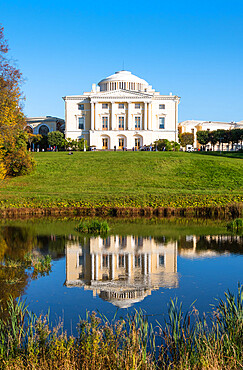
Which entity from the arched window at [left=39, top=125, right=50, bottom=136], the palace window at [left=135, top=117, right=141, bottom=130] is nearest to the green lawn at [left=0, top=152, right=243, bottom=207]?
the palace window at [left=135, top=117, right=141, bottom=130]

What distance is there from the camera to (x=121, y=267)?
13117 mm

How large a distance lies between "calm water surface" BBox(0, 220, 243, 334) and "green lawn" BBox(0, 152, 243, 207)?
21.4ft

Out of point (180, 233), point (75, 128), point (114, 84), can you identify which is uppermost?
point (114, 84)

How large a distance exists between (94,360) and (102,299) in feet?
12.4

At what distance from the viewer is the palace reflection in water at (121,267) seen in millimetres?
10609

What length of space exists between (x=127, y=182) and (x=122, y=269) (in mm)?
23926

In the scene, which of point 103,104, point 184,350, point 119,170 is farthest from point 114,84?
point 184,350

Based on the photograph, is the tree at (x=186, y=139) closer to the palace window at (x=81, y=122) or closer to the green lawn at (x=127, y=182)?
the palace window at (x=81, y=122)

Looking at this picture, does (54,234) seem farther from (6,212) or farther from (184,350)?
(184,350)

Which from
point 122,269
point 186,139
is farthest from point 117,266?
point 186,139

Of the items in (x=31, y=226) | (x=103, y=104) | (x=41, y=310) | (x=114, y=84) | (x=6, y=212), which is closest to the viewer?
(x=41, y=310)

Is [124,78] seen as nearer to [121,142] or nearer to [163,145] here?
[121,142]

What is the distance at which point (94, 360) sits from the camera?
20.0 ft

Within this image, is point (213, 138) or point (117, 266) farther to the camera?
point (213, 138)
